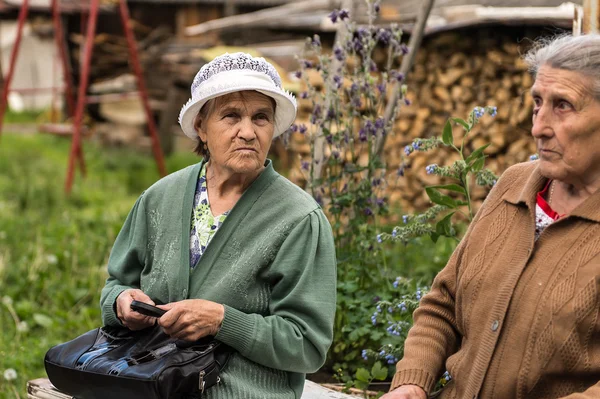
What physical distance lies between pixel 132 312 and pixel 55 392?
0.62m

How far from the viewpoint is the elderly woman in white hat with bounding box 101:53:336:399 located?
8.30 ft

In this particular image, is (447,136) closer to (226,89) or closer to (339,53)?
(226,89)

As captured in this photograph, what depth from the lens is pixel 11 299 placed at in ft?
16.6

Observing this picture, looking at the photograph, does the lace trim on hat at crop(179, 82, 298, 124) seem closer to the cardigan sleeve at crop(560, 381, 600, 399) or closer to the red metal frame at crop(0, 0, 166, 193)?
the cardigan sleeve at crop(560, 381, 600, 399)

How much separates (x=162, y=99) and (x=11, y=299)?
662 centimetres

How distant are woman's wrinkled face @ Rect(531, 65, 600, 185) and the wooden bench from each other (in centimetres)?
124

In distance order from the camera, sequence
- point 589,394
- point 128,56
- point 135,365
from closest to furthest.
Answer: point 589,394 < point 135,365 < point 128,56

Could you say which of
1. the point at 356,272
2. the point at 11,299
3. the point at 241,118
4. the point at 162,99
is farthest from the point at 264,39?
the point at 241,118

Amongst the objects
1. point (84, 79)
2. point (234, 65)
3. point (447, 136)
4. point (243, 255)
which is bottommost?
point (84, 79)

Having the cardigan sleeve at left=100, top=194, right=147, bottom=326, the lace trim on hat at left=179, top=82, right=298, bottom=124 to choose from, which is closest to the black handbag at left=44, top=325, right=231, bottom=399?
the cardigan sleeve at left=100, top=194, right=147, bottom=326

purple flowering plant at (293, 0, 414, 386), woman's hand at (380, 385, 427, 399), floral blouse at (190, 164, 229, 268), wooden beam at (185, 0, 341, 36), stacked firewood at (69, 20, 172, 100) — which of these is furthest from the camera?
stacked firewood at (69, 20, 172, 100)

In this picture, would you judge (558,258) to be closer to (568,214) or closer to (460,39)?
(568,214)

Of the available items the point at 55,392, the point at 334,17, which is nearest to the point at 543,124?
the point at 55,392

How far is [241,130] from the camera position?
2.60m
